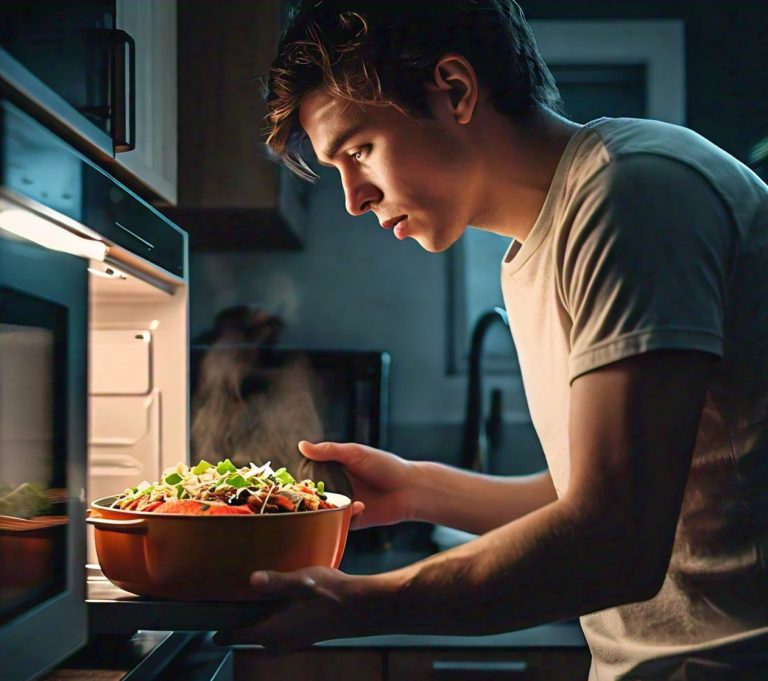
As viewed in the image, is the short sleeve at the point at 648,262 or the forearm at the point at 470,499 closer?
the short sleeve at the point at 648,262

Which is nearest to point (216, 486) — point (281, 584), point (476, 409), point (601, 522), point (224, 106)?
point (281, 584)

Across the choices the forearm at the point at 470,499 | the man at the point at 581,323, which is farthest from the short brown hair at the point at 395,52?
the forearm at the point at 470,499

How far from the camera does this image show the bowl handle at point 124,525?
77 centimetres

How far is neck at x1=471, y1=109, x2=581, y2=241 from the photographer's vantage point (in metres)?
0.90

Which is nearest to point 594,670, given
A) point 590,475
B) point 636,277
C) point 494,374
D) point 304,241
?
point 590,475

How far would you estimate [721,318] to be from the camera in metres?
0.67

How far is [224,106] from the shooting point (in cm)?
177

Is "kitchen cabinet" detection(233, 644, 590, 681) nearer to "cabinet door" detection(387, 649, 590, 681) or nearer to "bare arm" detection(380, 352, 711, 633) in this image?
"cabinet door" detection(387, 649, 590, 681)

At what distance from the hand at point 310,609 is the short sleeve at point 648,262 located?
257 mm

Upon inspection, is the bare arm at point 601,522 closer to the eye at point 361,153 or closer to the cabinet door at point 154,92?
the eye at point 361,153

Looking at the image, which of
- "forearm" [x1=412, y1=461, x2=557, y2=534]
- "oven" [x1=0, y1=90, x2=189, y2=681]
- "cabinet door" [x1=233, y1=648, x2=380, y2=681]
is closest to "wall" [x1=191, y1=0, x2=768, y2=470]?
"cabinet door" [x1=233, y1=648, x2=380, y2=681]

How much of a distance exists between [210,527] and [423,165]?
0.44m

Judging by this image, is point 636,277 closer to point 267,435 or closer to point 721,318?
point 721,318

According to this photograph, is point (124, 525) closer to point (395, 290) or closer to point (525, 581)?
point (525, 581)
